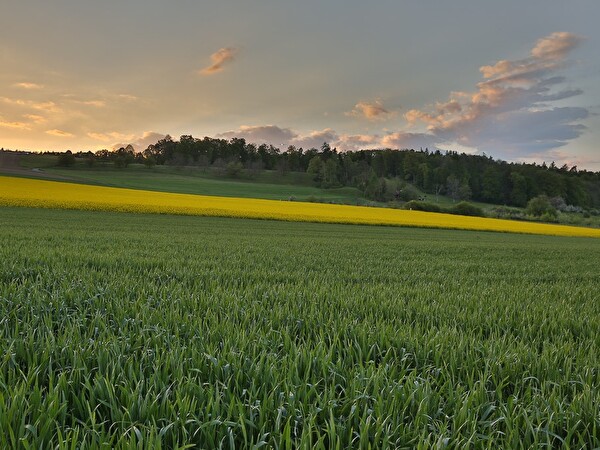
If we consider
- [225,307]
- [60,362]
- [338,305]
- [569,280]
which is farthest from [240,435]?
[569,280]

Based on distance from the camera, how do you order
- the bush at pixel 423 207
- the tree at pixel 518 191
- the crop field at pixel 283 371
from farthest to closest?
1. the tree at pixel 518 191
2. the bush at pixel 423 207
3. the crop field at pixel 283 371

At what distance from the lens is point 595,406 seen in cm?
228

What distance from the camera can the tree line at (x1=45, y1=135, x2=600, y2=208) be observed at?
127125mm

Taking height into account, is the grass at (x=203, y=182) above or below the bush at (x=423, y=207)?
above

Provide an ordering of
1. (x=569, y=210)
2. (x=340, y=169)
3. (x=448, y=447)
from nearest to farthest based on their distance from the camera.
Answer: (x=448, y=447)
(x=569, y=210)
(x=340, y=169)

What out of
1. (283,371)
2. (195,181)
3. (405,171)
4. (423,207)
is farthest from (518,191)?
(283,371)

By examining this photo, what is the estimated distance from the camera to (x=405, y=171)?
16012 cm

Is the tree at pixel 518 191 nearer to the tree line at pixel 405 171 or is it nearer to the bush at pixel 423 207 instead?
the tree line at pixel 405 171

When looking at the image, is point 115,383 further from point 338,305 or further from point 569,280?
point 569,280

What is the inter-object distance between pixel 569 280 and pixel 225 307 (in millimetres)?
9661

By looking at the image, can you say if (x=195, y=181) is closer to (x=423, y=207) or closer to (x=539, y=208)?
(x=423, y=207)

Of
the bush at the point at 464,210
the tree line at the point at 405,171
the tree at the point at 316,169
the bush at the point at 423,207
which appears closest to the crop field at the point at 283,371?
the bush at the point at 423,207

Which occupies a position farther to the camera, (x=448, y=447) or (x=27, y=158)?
(x=27, y=158)

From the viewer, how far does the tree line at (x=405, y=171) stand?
127 meters
